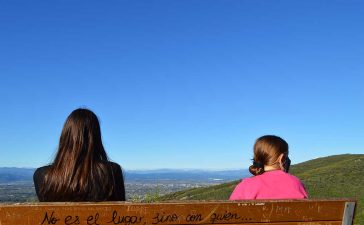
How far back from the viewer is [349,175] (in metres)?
31.7

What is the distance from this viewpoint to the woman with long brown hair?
194 inches

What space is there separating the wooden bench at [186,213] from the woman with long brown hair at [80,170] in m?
0.78

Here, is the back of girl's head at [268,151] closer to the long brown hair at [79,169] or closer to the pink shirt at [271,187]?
the pink shirt at [271,187]

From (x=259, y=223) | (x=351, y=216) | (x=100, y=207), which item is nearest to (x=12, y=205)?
(x=100, y=207)

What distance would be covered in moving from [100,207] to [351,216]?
2348mm

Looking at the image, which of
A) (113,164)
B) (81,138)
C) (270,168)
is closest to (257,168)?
(270,168)

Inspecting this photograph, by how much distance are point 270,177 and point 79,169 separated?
2.08 m

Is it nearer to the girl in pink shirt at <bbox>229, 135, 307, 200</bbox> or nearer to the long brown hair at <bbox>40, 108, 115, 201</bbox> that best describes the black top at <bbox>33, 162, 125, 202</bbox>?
the long brown hair at <bbox>40, 108, 115, 201</bbox>

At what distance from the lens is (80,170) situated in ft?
16.2

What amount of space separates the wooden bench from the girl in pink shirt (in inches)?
32.7

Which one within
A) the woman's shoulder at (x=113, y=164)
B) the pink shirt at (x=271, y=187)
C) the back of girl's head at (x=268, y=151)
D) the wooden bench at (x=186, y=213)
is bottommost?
the wooden bench at (x=186, y=213)

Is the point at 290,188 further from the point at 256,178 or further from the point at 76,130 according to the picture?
the point at 76,130

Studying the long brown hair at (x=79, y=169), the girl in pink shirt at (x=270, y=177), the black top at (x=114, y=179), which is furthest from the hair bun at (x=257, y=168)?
the long brown hair at (x=79, y=169)

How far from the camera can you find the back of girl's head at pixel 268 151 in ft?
19.8
